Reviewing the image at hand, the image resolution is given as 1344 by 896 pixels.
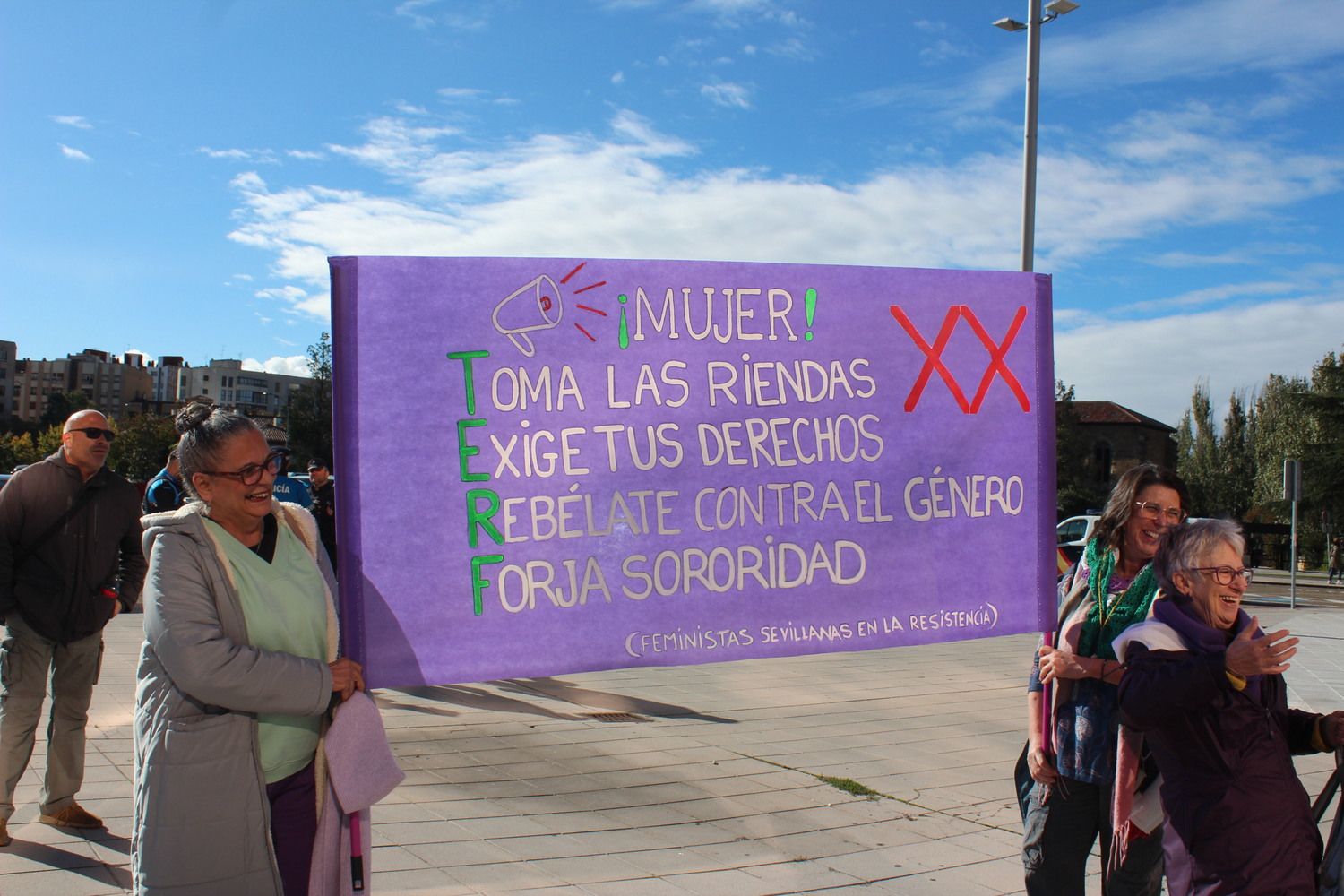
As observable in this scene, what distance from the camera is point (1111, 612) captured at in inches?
127

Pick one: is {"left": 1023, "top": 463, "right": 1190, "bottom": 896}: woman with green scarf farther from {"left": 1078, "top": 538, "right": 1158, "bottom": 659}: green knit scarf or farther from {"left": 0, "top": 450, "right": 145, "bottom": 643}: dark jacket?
{"left": 0, "top": 450, "right": 145, "bottom": 643}: dark jacket

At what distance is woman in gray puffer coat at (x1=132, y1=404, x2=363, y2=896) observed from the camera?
2.45 meters

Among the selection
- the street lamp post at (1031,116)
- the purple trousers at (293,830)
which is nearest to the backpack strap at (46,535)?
the purple trousers at (293,830)

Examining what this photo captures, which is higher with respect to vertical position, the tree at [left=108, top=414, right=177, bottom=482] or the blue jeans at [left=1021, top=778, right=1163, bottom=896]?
the tree at [left=108, top=414, right=177, bottom=482]

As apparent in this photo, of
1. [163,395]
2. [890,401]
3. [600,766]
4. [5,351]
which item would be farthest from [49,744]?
[163,395]

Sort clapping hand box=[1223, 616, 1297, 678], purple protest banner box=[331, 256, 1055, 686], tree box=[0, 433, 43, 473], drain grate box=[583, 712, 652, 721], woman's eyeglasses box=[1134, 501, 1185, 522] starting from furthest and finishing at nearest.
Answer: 1. tree box=[0, 433, 43, 473]
2. drain grate box=[583, 712, 652, 721]
3. woman's eyeglasses box=[1134, 501, 1185, 522]
4. purple protest banner box=[331, 256, 1055, 686]
5. clapping hand box=[1223, 616, 1297, 678]

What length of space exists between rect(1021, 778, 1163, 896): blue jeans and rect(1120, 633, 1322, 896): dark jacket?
1.62 ft

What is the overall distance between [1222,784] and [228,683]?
2246mm

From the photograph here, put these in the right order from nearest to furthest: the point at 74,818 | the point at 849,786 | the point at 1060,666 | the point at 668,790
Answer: the point at 1060,666
the point at 74,818
the point at 668,790
the point at 849,786

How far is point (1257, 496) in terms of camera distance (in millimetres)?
49938

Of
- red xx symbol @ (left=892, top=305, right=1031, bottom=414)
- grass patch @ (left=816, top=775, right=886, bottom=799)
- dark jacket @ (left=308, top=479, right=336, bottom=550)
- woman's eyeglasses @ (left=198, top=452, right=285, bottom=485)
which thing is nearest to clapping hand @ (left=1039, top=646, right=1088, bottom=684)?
red xx symbol @ (left=892, top=305, right=1031, bottom=414)

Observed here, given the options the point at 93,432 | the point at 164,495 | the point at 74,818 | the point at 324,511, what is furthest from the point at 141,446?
the point at 74,818

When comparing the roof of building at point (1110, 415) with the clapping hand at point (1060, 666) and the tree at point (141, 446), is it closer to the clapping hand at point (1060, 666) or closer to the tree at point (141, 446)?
the tree at point (141, 446)

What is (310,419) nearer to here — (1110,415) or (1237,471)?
(1237,471)
